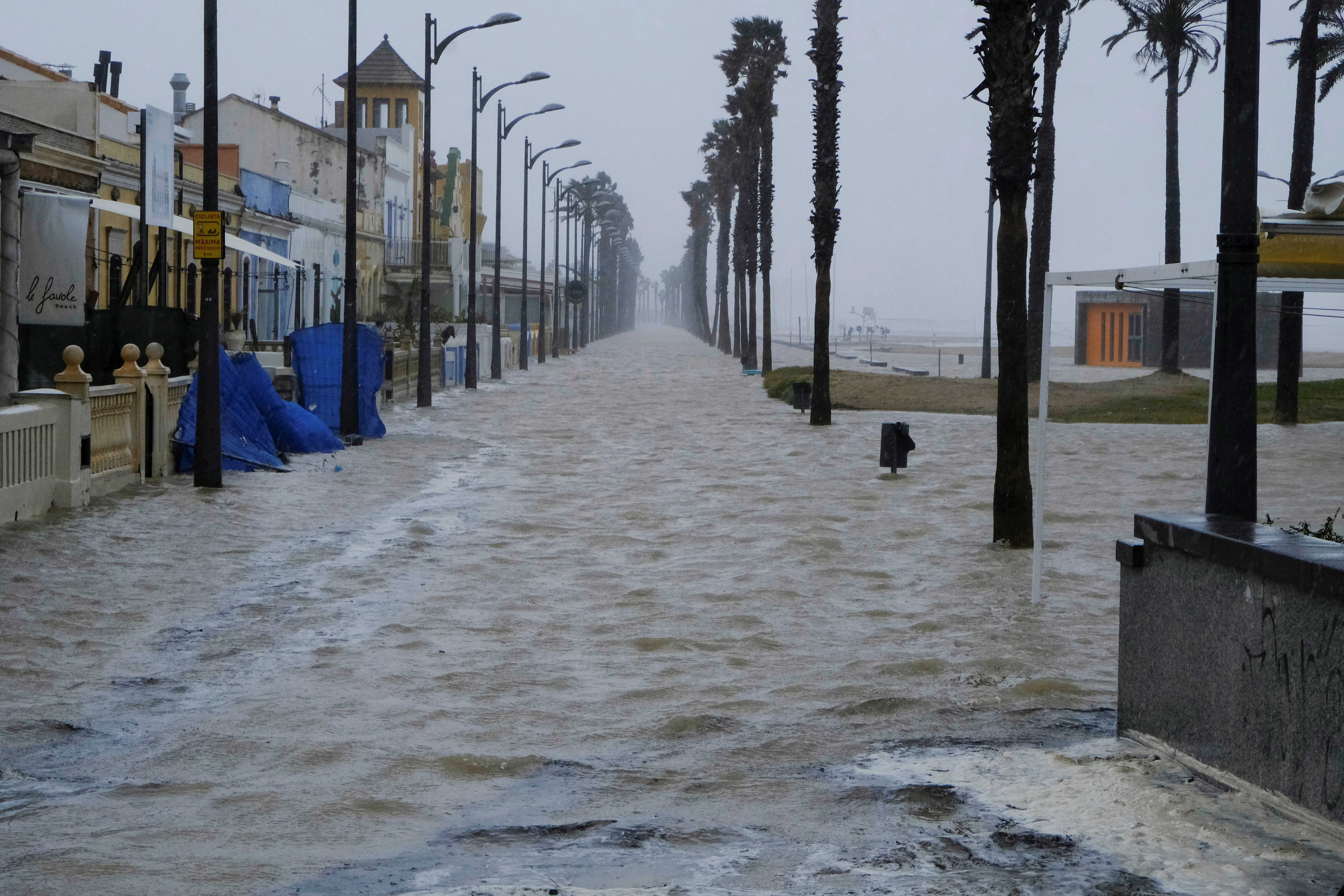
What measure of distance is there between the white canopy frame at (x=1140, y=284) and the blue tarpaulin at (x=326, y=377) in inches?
619

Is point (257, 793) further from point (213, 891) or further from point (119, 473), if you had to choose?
point (119, 473)

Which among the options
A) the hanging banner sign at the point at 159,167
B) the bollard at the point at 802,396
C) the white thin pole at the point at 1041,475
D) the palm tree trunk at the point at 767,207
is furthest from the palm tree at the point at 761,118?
the white thin pole at the point at 1041,475

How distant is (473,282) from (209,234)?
2590cm

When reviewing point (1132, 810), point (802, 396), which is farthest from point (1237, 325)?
point (802, 396)

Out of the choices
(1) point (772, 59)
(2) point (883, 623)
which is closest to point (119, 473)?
(2) point (883, 623)

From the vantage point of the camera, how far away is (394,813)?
6.21 meters

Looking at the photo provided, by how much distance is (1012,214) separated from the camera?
556 inches

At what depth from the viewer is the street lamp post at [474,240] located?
136 ft

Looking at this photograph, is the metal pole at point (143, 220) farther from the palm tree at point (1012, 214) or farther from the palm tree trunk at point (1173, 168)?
the palm tree trunk at point (1173, 168)

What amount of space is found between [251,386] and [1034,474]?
10531 mm

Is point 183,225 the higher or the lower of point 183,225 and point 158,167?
the lower

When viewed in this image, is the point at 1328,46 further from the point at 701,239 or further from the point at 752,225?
the point at 701,239

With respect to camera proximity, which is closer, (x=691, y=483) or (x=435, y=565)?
(x=435, y=565)

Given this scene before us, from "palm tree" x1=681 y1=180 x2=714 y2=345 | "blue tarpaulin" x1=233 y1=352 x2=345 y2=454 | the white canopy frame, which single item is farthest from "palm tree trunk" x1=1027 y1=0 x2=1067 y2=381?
"palm tree" x1=681 y1=180 x2=714 y2=345
